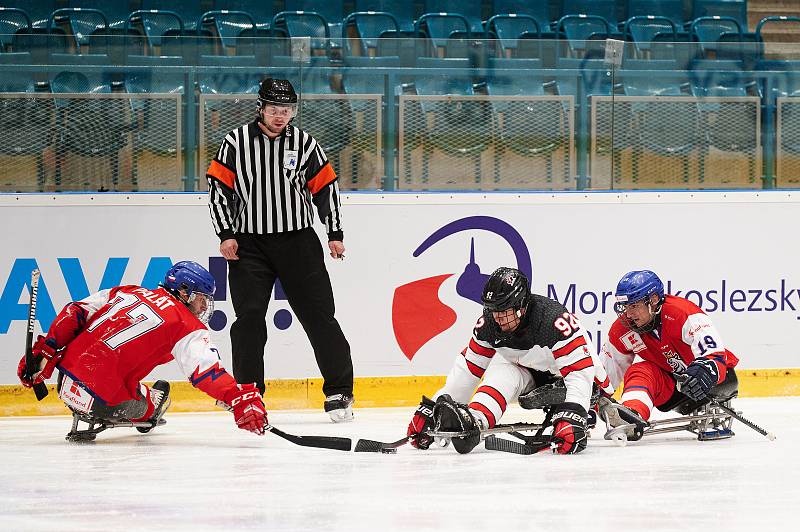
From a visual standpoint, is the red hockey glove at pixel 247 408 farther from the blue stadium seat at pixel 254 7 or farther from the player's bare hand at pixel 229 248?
the blue stadium seat at pixel 254 7

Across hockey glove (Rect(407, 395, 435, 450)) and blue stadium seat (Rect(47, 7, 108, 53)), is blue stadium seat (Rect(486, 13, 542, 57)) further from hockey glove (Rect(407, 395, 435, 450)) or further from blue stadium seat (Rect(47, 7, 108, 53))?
hockey glove (Rect(407, 395, 435, 450))

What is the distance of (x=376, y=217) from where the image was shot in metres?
6.41

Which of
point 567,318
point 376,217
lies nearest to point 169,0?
point 376,217

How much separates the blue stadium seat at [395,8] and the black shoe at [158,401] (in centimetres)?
437

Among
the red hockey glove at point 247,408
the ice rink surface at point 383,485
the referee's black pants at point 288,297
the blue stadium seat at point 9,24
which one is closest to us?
the ice rink surface at point 383,485

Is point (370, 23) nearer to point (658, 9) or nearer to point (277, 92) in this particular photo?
point (658, 9)

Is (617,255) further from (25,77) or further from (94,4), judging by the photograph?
(94,4)

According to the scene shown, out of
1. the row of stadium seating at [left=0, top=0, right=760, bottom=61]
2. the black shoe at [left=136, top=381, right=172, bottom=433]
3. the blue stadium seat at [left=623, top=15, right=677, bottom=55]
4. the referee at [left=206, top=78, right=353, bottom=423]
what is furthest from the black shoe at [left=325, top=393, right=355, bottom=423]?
the blue stadium seat at [left=623, top=15, right=677, bottom=55]

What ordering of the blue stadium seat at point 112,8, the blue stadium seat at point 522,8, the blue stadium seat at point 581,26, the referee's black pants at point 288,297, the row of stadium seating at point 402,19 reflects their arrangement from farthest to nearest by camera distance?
the blue stadium seat at point 522,8, the blue stadium seat at point 581,26, the blue stadium seat at point 112,8, the row of stadium seating at point 402,19, the referee's black pants at point 288,297

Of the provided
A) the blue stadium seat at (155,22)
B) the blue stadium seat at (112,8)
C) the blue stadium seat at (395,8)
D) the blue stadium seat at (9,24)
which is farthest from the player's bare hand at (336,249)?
the blue stadium seat at (395,8)

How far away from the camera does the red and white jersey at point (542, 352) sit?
15.4 ft

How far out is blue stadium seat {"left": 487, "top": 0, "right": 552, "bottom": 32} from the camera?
9.16 m

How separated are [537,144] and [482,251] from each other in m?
0.70

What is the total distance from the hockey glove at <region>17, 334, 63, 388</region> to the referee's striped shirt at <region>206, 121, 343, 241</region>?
3.37ft
